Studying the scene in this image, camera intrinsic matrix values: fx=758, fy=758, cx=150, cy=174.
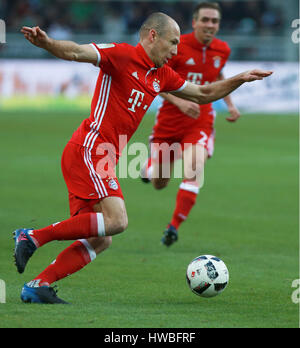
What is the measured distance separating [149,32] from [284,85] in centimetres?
2132

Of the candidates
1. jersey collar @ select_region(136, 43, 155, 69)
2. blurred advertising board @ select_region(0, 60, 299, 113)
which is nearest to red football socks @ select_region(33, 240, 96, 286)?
jersey collar @ select_region(136, 43, 155, 69)

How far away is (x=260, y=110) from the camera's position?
1082 inches

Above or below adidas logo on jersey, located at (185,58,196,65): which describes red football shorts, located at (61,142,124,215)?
below

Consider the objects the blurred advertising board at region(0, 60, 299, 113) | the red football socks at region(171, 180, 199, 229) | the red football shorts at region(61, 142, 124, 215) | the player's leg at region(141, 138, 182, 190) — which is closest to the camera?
the red football shorts at region(61, 142, 124, 215)

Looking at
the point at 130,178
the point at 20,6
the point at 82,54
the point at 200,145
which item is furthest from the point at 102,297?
the point at 20,6

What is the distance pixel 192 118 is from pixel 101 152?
11.7 feet

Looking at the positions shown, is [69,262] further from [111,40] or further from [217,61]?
[111,40]

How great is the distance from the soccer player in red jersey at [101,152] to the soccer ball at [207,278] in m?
0.79

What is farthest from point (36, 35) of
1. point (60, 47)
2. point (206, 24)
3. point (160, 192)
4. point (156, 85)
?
point (160, 192)

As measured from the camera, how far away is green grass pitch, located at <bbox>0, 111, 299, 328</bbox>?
18.8 ft

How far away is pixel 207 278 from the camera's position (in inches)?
248

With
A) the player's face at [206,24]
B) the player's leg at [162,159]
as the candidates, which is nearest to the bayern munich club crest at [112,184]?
the player's leg at [162,159]

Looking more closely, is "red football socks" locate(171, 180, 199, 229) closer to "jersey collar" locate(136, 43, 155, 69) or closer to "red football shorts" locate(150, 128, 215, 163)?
"red football shorts" locate(150, 128, 215, 163)
